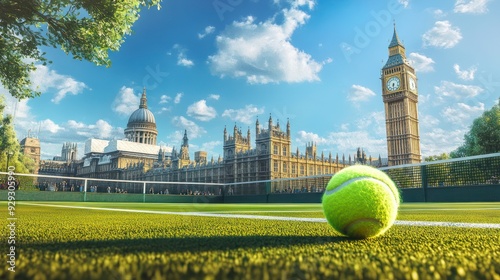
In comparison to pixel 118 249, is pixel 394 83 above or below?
above

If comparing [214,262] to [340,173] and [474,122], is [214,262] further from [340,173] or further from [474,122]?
[474,122]

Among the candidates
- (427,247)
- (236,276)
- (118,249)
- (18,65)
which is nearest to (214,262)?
(236,276)

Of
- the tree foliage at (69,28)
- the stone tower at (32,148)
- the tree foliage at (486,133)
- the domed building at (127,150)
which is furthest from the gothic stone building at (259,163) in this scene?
the stone tower at (32,148)

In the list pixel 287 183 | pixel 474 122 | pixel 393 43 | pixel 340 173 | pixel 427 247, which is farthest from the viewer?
pixel 393 43

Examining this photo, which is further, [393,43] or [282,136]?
[393,43]

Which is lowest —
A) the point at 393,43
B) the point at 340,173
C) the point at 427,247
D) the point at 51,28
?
the point at 427,247

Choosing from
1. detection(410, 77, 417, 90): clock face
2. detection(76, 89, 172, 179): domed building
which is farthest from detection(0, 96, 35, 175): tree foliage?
detection(410, 77, 417, 90): clock face
